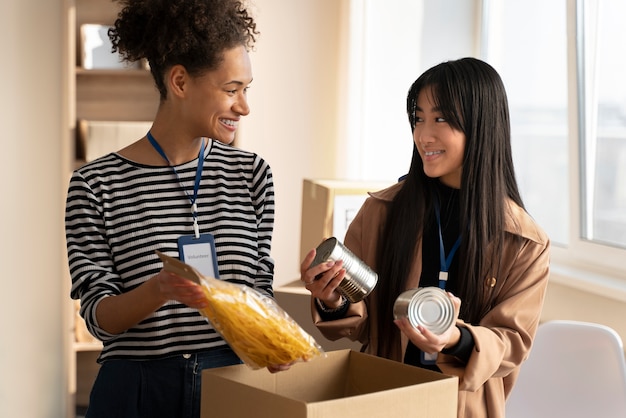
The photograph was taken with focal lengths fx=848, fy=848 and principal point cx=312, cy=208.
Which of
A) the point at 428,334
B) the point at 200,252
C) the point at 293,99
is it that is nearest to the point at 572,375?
the point at 428,334

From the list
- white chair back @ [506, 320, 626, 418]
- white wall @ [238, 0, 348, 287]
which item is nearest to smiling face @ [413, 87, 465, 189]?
white chair back @ [506, 320, 626, 418]

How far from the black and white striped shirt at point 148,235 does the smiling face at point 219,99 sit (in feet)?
0.24

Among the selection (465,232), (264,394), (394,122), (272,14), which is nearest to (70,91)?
(272,14)

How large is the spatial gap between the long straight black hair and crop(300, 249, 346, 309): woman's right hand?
0.73 feet

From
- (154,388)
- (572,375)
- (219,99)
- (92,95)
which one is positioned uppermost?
(92,95)

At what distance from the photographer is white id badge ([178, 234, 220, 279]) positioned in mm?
1424

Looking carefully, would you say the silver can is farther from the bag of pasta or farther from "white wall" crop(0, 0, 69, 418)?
"white wall" crop(0, 0, 69, 418)

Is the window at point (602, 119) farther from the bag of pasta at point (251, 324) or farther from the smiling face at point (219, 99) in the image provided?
the bag of pasta at point (251, 324)

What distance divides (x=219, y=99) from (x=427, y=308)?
525 millimetres

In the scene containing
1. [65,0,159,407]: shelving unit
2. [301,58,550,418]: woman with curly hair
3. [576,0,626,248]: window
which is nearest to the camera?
[301,58,550,418]: woman with curly hair

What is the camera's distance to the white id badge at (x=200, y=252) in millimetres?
1424

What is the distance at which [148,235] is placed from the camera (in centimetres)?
147

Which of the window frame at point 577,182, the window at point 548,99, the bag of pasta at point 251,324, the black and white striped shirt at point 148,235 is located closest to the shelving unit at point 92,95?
the window at point 548,99

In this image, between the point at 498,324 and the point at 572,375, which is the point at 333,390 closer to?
the point at 498,324
